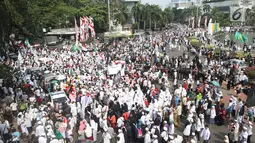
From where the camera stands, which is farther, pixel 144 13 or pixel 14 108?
pixel 144 13

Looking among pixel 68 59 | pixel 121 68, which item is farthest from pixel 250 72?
pixel 68 59

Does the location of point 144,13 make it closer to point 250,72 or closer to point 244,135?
point 250,72

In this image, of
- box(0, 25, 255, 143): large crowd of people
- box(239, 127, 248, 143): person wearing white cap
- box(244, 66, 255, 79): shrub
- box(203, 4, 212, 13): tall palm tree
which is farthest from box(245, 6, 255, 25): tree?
box(239, 127, 248, 143): person wearing white cap

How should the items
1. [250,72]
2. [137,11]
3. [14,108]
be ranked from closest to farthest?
[14,108] → [250,72] → [137,11]

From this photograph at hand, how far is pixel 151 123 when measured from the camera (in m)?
9.28

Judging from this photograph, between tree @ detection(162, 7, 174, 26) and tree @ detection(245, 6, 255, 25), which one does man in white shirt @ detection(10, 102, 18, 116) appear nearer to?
tree @ detection(245, 6, 255, 25)

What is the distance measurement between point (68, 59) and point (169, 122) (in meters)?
13.2

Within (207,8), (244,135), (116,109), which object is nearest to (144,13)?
(207,8)

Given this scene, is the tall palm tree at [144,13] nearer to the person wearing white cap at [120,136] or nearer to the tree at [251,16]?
the tree at [251,16]

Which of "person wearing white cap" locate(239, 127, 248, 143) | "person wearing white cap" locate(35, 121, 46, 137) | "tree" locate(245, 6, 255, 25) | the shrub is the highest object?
"tree" locate(245, 6, 255, 25)

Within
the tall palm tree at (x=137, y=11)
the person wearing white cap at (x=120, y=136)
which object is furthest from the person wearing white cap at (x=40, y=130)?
the tall palm tree at (x=137, y=11)

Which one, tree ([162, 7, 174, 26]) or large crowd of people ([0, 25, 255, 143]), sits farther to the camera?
tree ([162, 7, 174, 26])

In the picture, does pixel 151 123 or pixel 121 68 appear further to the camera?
pixel 121 68

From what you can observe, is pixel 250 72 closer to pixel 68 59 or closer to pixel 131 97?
pixel 131 97
